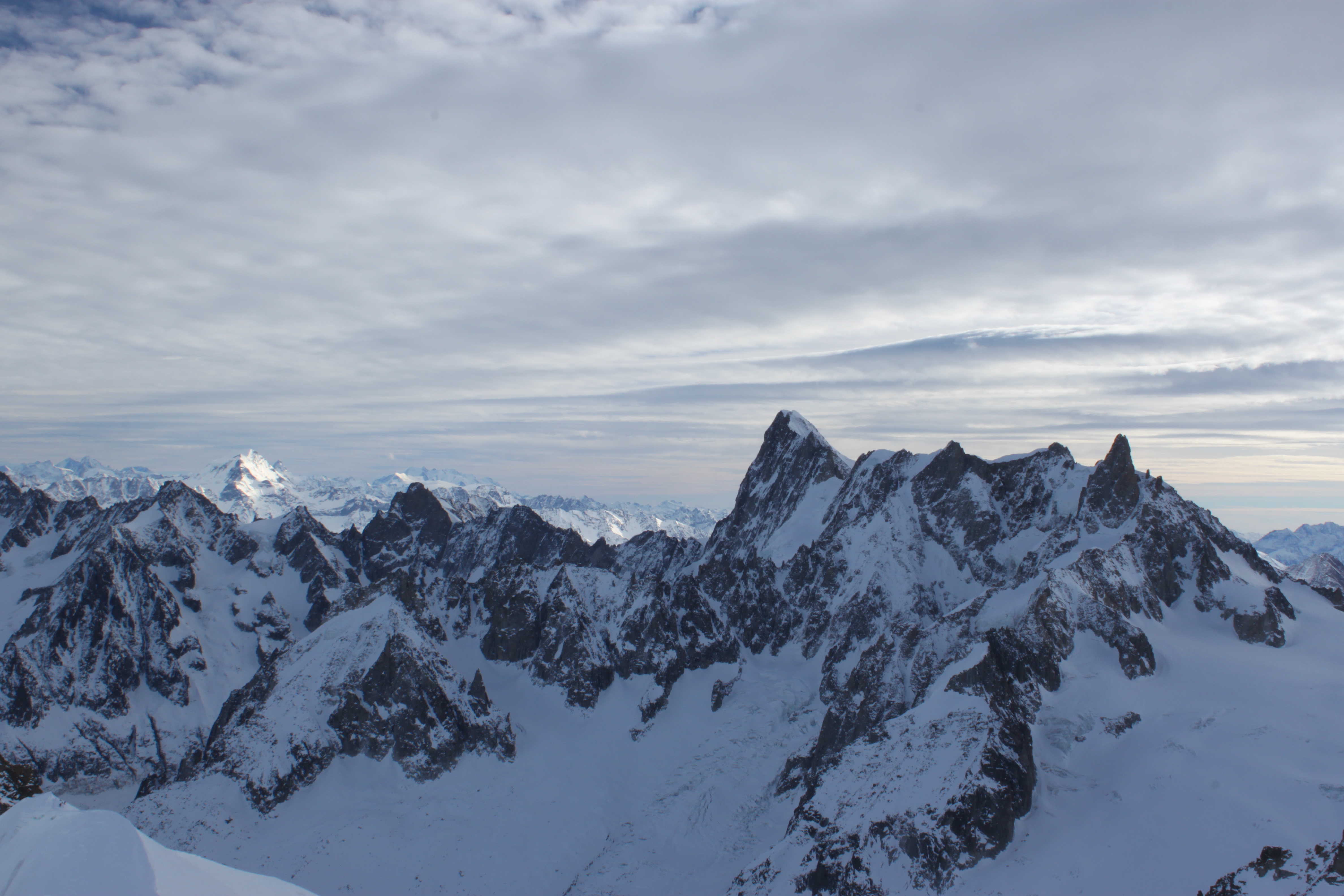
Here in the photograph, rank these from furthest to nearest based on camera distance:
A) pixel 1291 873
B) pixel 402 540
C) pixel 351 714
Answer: pixel 402 540 < pixel 351 714 < pixel 1291 873

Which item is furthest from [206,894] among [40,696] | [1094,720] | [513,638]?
[40,696]

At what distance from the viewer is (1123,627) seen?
227 feet

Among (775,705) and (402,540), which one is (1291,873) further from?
(402,540)

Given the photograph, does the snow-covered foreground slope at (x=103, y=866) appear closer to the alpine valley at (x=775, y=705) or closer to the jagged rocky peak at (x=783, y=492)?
the alpine valley at (x=775, y=705)

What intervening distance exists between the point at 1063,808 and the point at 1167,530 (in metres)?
49.6

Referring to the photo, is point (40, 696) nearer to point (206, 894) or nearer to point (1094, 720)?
point (206, 894)

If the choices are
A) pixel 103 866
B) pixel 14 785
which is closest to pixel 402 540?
pixel 14 785

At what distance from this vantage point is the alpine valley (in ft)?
169

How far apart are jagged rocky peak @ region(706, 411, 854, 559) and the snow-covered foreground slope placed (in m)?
120

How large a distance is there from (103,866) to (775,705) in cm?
9071

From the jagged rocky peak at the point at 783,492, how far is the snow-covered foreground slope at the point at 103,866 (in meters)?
120

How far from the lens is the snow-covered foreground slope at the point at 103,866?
19125 millimetres

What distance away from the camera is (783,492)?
15838 centimetres

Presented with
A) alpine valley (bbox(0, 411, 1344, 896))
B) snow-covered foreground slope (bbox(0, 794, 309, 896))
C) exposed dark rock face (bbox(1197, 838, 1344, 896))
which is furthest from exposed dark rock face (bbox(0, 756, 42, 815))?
exposed dark rock face (bbox(1197, 838, 1344, 896))
